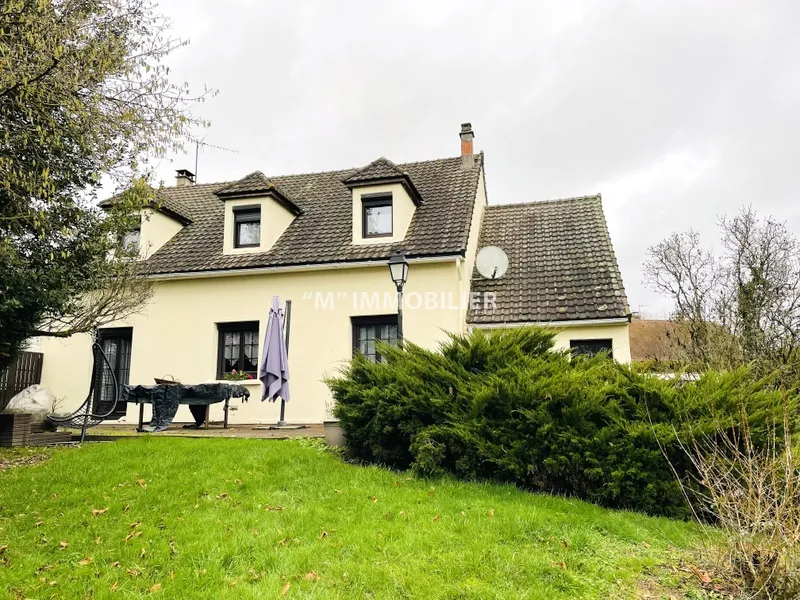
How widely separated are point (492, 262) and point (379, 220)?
344cm

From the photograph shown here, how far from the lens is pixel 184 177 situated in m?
20.0

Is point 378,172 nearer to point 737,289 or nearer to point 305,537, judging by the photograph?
point 305,537

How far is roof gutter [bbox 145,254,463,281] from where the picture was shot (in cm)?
1264

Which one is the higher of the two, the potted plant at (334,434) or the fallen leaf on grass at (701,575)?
the potted plant at (334,434)

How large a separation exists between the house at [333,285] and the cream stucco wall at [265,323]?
0.09 ft

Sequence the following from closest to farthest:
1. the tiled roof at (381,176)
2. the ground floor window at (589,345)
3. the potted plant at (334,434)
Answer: the potted plant at (334,434) < the ground floor window at (589,345) < the tiled roof at (381,176)

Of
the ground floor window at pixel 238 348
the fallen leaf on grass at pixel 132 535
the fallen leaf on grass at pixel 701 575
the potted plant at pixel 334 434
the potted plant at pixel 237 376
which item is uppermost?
the ground floor window at pixel 238 348

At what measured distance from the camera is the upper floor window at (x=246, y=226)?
579 inches

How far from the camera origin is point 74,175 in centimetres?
785

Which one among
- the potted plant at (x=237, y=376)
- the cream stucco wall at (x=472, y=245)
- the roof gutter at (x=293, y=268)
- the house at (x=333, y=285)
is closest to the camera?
the roof gutter at (x=293, y=268)

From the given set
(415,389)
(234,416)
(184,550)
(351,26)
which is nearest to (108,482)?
(184,550)

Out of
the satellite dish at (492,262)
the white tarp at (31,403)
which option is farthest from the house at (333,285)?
the white tarp at (31,403)

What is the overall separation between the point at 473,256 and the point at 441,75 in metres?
4.86

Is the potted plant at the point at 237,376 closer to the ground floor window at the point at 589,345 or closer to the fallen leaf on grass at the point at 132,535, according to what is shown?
the ground floor window at the point at 589,345
